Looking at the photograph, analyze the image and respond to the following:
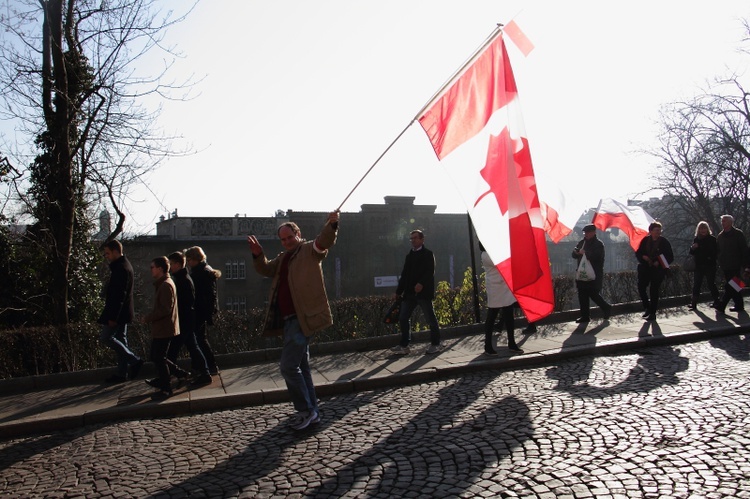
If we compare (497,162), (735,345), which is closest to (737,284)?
(735,345)

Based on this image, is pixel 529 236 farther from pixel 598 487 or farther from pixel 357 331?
pixel 357 331

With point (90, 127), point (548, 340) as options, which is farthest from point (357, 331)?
point (90, 127)

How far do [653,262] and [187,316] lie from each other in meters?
8.67

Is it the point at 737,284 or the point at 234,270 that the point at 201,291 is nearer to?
the point at 737,284

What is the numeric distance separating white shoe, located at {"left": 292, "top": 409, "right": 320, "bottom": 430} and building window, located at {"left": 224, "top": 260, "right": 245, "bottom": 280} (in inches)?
1829

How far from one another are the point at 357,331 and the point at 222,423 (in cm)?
527

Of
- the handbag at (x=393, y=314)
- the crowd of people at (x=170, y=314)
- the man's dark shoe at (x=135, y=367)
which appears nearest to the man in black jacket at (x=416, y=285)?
the handbag at (x=393, y=314)

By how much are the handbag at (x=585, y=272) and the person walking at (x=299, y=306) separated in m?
7.12

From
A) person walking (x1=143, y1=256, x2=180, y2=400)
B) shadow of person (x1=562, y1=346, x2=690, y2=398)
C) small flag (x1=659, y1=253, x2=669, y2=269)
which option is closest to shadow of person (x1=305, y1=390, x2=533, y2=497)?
shadow of person (x1=562, y1=346, x2=690, y2=398)

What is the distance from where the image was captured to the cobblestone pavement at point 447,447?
4.09 meters

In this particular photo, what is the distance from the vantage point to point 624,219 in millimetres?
12742

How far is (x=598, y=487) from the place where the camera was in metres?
3.87

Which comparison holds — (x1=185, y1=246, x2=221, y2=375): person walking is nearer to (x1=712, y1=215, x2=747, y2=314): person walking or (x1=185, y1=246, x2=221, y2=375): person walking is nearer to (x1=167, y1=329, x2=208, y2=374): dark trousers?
(x1=167, y1=329, x2=208, y2=374): dark trousers

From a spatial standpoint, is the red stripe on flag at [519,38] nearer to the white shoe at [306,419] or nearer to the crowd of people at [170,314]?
the white shoe at [306,419]
